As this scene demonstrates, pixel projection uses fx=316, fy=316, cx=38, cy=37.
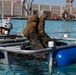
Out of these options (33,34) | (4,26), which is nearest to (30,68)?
(33,34)

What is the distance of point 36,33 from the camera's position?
7531mm

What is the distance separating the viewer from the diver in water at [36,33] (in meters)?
7.37

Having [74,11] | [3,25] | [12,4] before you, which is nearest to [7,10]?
[12,4]

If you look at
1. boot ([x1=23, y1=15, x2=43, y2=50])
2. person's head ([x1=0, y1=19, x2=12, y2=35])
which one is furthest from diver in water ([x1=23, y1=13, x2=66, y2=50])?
person's head ([x1=0, y1=19, x2=12, y2=35])

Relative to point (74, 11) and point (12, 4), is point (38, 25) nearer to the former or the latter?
point (12, 4)

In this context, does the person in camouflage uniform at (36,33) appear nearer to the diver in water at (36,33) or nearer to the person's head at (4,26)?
the diver in water at (36,33)

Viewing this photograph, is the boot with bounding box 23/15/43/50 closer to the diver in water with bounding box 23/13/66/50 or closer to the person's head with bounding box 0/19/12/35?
the diver in water with bounding box 23/13/66/50

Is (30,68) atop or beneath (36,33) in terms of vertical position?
beneath

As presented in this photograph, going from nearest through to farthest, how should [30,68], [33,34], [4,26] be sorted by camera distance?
[30,68] < [33,34] < [4,26]

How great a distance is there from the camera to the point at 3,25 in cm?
915

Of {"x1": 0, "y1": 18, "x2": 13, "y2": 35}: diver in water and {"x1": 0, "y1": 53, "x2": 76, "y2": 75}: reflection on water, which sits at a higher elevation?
{"x1": 0, "y1": 18, "x2": 13, "y2": 35}: diver in water

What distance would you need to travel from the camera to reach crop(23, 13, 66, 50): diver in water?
7367 mm

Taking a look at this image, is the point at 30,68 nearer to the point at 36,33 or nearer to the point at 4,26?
the point at 36,33

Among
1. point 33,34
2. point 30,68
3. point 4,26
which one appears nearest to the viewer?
point 30,68
